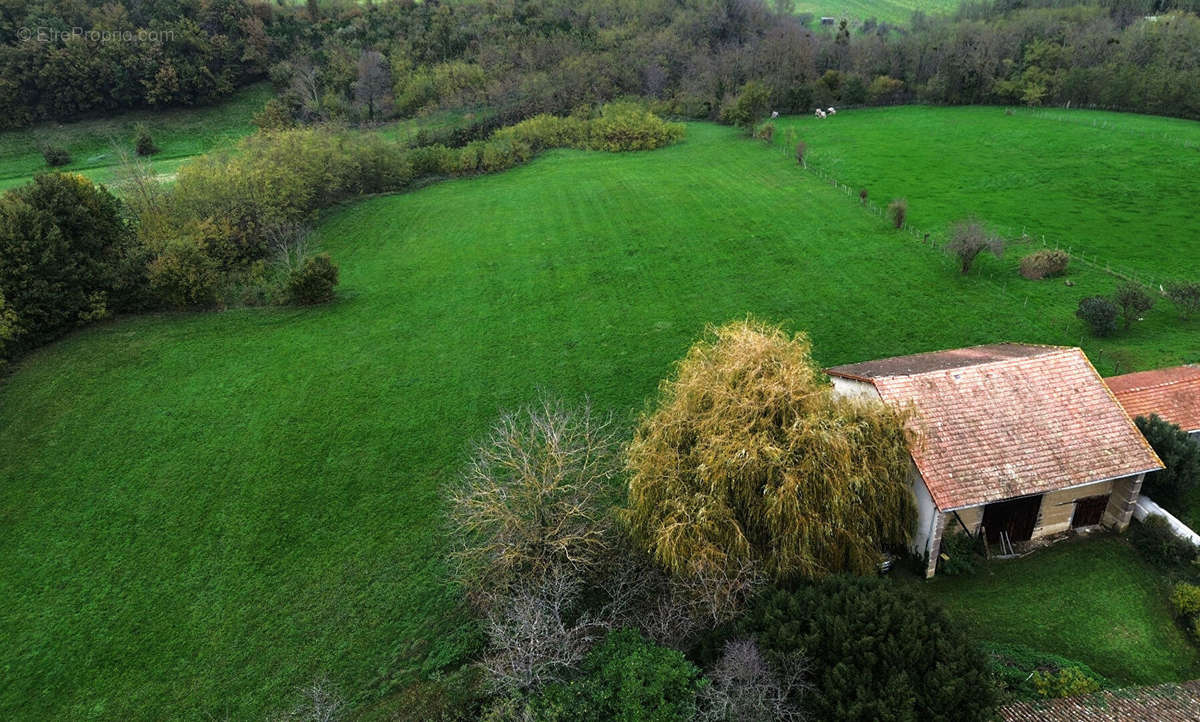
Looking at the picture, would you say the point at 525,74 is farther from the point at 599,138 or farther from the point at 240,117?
the point at 240,117

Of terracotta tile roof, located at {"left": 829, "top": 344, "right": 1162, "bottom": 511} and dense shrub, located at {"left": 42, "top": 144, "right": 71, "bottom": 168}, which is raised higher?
dense shrub, located at {"left": 42, "top": 144, "right": 71, "bottom": 168}

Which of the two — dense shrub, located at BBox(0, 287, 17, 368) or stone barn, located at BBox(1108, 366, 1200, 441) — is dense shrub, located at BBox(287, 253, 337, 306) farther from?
stone barn, located at BBox(1108, 366, 1200, 441)

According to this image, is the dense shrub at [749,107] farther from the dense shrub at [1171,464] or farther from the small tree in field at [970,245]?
the dense shrub at [1171,464]

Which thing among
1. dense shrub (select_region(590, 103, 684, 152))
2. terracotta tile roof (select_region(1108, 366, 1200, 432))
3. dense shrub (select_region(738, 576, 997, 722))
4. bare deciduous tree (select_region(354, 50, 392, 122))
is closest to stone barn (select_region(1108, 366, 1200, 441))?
terracotta tile roof (select_region(1108, 366, 1200, 432))

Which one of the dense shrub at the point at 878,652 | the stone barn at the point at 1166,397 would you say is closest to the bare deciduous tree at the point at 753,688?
the dense shrub at the point at 878,652

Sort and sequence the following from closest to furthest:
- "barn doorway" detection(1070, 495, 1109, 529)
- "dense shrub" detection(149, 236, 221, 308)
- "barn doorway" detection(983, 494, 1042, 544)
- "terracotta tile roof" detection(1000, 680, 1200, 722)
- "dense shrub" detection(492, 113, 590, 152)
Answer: "terracotta tile roof" detection(1000, 680, 1200, 722) → "barn doorway" detection(983, 494, 1042, 544) → "barn doorway" detection(1070, 495, 1109, 529) → "dense shrub" detection(149, 236, 221, 308) → "dense shrub" detection(492, 113, 590, 152)

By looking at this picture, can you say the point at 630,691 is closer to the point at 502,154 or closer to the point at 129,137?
the point at 502,154

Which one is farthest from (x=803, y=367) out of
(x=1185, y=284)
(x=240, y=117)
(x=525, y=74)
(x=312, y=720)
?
(x=240, y=117)
